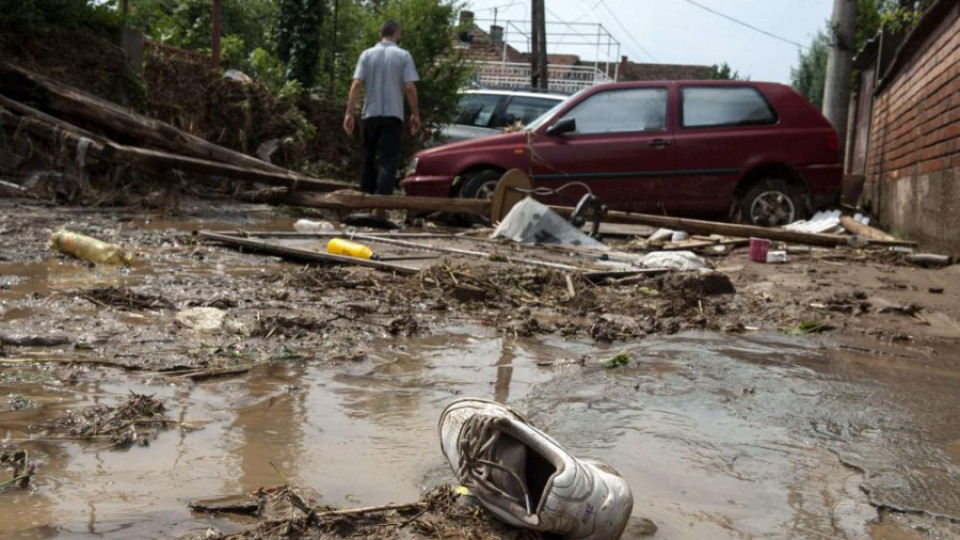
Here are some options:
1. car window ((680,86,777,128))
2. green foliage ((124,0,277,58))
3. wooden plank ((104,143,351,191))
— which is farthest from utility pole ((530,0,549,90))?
wooden plank ((104,143,351,191))

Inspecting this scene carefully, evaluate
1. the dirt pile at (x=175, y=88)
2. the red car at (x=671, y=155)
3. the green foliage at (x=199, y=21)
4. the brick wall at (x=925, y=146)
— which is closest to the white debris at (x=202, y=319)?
the red car at (x=671, y=155)

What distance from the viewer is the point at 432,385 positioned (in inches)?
137

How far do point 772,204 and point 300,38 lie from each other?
1133cm

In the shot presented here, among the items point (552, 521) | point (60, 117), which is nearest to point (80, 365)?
point (552, 521)

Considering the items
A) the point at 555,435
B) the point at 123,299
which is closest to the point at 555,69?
the point at 123,299

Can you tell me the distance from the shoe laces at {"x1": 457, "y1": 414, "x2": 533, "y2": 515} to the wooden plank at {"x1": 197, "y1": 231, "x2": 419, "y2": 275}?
367 centimetres

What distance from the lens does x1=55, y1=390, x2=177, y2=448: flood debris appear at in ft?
8.46

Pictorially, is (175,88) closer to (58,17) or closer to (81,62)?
(81,62)

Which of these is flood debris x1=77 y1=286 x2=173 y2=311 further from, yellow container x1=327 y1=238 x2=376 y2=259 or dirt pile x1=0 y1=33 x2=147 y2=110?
dirt pile x1=0 y1=33 x2=147 y2=110

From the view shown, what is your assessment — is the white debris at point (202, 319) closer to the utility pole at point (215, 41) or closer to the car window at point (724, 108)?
the car window at point (724, 108)

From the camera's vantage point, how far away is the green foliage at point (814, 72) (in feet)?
104

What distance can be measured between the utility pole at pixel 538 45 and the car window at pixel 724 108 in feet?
63.4

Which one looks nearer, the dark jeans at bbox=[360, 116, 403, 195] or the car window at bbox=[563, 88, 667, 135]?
the dark jeans at bbox=[360, 116, 403, 195]

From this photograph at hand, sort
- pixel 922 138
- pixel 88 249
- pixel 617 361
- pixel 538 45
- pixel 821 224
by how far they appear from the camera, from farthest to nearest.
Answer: pixel 538 45 < pixel 821 224 < pixel 922 138 < pixel 88 249 < pixel 617 361
